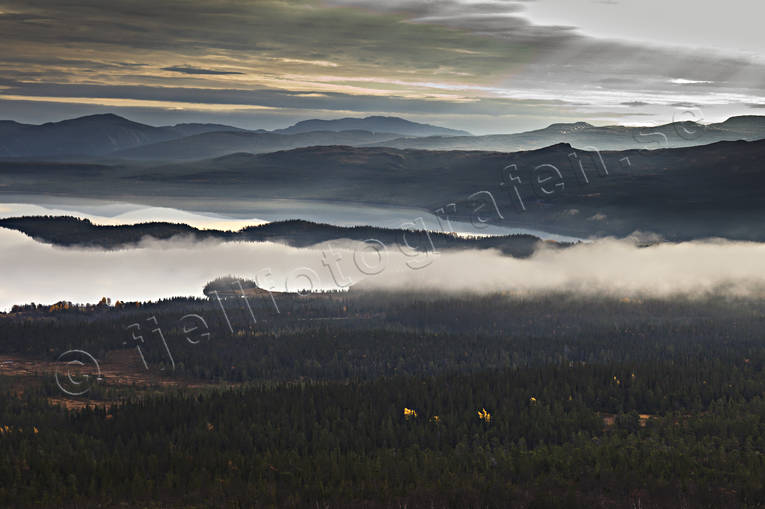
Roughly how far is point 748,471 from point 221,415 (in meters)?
49.9


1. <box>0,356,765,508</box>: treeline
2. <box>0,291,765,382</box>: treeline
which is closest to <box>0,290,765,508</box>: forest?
<box>0,356,765,508</box>: treeline

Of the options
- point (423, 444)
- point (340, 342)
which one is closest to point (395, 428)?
point (423, 444)

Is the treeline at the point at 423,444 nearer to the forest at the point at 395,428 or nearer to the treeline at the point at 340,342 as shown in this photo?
the forest at the point at 395,428

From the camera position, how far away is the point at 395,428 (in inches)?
3297

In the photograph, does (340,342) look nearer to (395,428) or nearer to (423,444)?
(395,428)

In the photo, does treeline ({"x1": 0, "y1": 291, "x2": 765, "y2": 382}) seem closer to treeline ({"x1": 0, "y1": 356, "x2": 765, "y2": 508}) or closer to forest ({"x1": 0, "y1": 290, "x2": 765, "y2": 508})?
forest ({"x1": 0, "y1": 290, "x2": 765, "y2": 508})

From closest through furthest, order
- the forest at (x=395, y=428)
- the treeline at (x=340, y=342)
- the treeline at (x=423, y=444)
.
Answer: the treeline at (x=423, y=444)
the forest at (x=395, y=428)
the treeline at (x=340, y=342)

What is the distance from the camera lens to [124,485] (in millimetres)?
56594

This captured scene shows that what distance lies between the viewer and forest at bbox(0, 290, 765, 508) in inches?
2207

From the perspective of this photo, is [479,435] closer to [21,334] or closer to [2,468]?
[2,468]

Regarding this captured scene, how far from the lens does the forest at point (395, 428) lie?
56062 mm

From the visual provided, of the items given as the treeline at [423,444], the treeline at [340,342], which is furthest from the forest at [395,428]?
the treeline at [340,342]

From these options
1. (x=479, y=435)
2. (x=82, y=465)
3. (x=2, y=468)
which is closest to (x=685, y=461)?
(x=479, y=435)

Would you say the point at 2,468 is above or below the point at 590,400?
above
